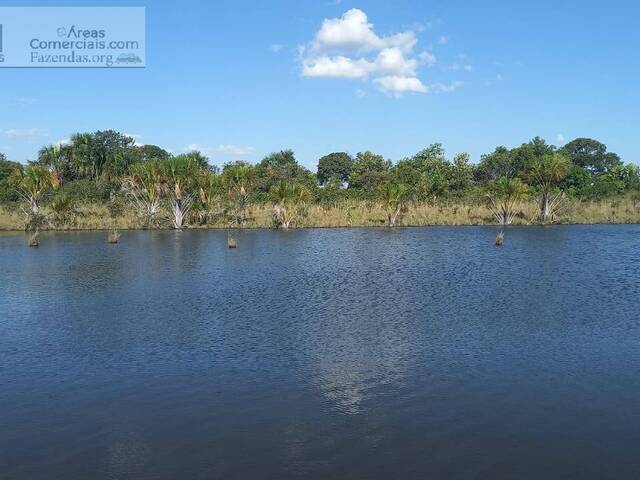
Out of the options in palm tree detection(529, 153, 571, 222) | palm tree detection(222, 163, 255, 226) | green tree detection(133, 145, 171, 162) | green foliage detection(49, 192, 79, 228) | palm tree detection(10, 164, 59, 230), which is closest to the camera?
palm tree detection(10, 164, 59, 230)

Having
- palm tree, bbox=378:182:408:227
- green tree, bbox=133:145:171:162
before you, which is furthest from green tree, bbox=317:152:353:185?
palm tree, bbox=378:182:408:227

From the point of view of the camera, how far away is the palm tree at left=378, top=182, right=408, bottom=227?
185 ft

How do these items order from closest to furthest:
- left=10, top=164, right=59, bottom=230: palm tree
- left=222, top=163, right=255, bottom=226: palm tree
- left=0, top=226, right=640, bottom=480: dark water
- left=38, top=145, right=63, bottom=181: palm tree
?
left=0, top=226, right=640, bottom=480: dark water → left=10, top=164, right=59, bottom=230: palm tree → left=222, top=163, right=255, bottom=226: palm tree → left=38, top=145, right=63, bottom=181: palm tree

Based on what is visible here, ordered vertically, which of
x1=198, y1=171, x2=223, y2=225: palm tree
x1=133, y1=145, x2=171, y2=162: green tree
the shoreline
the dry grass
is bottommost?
the shoreline

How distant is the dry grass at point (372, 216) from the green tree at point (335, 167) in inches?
1482

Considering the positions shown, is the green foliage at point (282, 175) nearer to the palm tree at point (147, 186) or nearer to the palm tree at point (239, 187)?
the palm tree at point (239, 187)

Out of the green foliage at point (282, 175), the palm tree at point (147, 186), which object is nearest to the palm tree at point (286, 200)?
the palm tree at point (147, 186)

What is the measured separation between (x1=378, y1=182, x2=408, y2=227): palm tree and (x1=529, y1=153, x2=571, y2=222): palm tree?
44.9 feet

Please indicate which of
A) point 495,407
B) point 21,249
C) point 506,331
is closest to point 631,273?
point 506,331

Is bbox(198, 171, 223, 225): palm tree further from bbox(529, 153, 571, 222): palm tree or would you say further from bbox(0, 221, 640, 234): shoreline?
bbox(529, 153, 571, 222): palm tree

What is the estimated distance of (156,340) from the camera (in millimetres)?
15398

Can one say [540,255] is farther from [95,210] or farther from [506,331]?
[95,210]

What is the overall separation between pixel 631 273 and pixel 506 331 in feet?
41.6

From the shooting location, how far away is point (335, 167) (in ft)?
330
